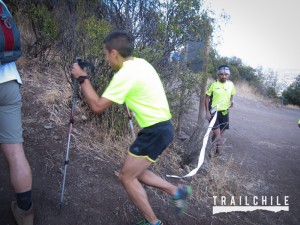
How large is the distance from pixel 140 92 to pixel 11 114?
1.15 meters

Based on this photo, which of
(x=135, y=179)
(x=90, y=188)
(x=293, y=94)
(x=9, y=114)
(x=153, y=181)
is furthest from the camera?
(x=293, y=94)

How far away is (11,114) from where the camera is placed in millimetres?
2342

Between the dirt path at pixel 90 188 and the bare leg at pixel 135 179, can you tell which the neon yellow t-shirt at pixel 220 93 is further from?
the bare leg at pixel 135 179

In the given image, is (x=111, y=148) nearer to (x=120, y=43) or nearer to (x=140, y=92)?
(x=140, y=92)

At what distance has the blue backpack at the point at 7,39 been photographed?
85.2 inches

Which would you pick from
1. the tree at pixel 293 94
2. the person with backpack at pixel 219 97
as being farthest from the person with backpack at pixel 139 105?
the tree at pixel 293 94

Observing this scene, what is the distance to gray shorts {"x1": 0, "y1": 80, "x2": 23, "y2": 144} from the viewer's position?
227 cm

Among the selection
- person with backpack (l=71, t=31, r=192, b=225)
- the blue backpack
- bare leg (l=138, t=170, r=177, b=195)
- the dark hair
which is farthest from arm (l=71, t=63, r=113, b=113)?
bare leg (l=138, t=170, r=177, b=195)

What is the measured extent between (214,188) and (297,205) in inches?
65.3

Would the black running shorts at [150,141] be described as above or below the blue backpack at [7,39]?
below

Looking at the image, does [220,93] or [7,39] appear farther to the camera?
[220,93]

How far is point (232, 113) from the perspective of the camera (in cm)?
1355

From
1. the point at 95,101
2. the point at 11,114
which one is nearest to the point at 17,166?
the point at 11,114

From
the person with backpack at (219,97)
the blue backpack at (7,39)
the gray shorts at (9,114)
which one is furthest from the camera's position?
the person with backpack at (219,97)
